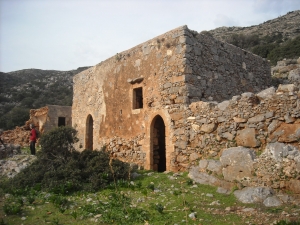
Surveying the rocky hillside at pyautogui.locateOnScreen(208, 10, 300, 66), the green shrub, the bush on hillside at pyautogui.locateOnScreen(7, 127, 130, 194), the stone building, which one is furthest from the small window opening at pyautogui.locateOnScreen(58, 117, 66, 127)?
the rocky hillside at pyautogui.locateOnScreen(208, 10, 300, 66)

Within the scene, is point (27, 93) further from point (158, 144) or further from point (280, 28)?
point (280, 28)

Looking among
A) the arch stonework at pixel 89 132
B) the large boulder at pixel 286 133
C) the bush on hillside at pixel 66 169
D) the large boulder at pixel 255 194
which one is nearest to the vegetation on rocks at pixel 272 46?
the arch stonework at pixel 89 132

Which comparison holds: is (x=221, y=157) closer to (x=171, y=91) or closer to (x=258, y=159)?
(x=258, y=159)

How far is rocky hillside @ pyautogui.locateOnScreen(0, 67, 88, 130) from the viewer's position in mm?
27703

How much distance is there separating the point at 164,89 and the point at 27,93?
1200 inches

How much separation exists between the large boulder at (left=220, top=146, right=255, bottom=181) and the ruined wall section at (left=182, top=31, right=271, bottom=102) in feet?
7.85

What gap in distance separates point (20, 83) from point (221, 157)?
38.7m

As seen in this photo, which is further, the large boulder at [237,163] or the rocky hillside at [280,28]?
the rocky hillside at [280,28]

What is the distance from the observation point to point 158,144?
9.50 m

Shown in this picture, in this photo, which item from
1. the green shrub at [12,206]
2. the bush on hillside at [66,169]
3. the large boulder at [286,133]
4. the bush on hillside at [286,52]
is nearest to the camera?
the green shrub at [12,206]

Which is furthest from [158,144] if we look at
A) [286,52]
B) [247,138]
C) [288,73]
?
[286,52]

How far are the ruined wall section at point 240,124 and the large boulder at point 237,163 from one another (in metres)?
0.29

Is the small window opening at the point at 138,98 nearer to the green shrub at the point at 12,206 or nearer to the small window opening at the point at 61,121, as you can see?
the green shrub at the point at 12,206

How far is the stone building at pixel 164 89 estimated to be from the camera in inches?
325
